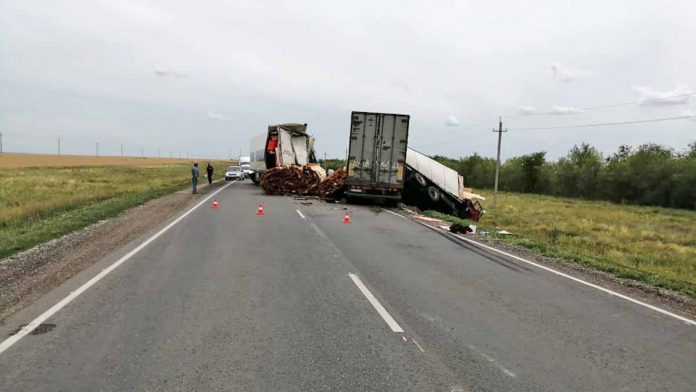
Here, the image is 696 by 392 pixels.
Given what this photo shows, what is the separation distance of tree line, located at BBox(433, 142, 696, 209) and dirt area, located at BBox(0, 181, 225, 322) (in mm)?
53566

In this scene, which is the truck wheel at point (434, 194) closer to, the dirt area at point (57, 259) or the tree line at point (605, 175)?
the dirt area at point (57, 259)

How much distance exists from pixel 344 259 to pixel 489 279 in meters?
2.60

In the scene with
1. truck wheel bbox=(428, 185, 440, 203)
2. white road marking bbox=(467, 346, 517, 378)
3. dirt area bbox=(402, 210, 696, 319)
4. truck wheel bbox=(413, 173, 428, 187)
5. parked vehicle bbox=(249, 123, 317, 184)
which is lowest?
dirt area bbox=(402, 210, 696, 319)

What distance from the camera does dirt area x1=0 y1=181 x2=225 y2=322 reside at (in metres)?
6.61

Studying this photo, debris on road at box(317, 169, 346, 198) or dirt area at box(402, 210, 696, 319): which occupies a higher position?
debris on road at box(317, 169, 346, 198)

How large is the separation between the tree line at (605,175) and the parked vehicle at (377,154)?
4197 cm

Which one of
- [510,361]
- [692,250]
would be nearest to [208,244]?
[510,361]

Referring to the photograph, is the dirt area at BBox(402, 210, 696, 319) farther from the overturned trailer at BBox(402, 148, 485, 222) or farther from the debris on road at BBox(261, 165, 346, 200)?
the debris on road at BBox(261, 165, 346, 200)

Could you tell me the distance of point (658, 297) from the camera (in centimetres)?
774

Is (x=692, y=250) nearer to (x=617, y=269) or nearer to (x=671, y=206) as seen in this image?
(x=617, y=269)

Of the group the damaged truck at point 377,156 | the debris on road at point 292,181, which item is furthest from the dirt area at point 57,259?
the debris on road at point 292,181

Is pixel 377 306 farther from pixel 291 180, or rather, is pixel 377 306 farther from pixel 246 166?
pixel 246 166

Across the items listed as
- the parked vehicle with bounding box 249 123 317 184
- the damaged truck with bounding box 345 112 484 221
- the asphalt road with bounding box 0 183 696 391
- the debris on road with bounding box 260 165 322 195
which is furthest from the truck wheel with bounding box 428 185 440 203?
the asphalt road with bounding box 0 183 696 391

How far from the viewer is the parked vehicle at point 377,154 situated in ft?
71.1
